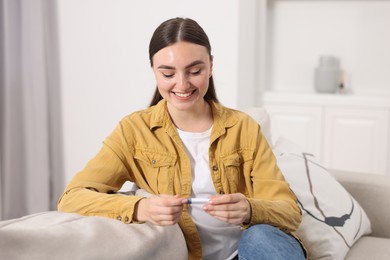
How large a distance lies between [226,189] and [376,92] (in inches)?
95.0

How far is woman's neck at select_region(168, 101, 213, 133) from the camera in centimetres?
142

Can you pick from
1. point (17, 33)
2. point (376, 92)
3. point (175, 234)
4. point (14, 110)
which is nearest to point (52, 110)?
point (14, 110)

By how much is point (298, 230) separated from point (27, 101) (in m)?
1.89

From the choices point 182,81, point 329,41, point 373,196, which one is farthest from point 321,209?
point 329,41

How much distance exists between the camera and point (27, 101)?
119 inches

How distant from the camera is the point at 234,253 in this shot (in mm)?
1384

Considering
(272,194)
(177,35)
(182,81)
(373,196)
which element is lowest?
(373,196)

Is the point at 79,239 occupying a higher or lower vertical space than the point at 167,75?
lower

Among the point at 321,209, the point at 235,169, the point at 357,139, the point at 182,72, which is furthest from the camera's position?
the point at 357,139

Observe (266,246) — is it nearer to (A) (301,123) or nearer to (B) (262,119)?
(B) (262,119)

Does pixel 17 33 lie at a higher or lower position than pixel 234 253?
higher

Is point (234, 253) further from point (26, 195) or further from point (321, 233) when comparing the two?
point (26, 195)

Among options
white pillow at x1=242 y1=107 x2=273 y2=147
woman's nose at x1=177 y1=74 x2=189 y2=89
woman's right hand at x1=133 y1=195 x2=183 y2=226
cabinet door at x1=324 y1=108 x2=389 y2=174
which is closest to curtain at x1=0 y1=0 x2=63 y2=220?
white pillow at x1=242 y1=107 x2=273 y2=147

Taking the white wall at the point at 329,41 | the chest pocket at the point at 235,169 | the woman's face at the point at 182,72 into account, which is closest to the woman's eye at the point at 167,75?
the woman's face at the point at 182,72
